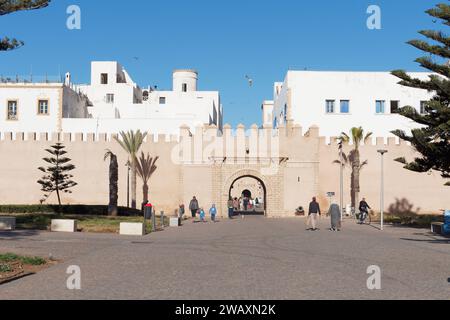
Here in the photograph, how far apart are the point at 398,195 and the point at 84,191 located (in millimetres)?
20075

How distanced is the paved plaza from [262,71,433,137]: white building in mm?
27707

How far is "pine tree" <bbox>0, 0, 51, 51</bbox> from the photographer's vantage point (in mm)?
17328

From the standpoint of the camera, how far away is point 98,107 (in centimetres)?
5516

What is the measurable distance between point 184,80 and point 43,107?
22165 millimetres

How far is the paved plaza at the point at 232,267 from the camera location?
29.8 feet

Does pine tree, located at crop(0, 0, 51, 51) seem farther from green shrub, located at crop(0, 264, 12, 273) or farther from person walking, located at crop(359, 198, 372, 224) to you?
person walking, located at crop(359, 198, 372, 224)

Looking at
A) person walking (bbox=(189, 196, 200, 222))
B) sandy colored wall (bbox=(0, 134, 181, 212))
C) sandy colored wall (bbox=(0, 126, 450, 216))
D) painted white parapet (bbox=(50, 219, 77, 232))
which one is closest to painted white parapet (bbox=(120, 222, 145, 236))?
painted white parapet (bbox=(50, 219, 77, 232))

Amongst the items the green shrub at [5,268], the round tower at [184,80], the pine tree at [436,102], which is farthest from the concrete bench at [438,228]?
the round tower at [184,80]

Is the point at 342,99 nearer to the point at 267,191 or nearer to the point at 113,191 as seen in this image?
the point at 267,191

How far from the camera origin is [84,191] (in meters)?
39.3

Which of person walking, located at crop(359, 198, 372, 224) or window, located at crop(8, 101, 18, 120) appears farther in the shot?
window, located at crop(8, 101, 18, 120)

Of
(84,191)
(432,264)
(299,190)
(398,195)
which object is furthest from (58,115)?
(432,264)

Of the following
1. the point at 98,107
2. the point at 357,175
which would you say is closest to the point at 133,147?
the point at 357,175

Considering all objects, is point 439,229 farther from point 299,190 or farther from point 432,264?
point 299,190
